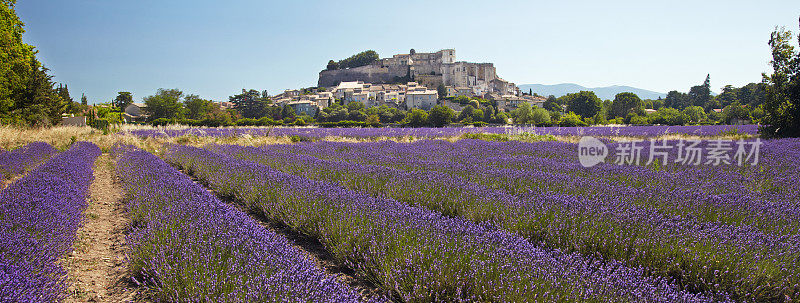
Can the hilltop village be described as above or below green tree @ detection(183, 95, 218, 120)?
above

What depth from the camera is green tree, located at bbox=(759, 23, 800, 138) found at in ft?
37.0

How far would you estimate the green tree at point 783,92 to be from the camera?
11.3 meters

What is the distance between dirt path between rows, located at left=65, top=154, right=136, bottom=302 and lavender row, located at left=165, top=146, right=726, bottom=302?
52.8 inches

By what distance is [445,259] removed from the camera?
7.39ft

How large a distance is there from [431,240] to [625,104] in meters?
73.7

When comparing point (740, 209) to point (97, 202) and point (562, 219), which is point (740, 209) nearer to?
point (562, 219)

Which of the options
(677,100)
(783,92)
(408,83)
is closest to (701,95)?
(677,100)

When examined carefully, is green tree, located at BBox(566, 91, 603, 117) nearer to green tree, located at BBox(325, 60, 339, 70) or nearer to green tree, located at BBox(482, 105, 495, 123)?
green tree, located at BBox(482, 105, 495, 123)

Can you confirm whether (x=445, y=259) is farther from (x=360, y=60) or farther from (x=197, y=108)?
(x=360, y=60)

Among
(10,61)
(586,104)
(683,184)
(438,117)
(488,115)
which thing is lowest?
(683,184)

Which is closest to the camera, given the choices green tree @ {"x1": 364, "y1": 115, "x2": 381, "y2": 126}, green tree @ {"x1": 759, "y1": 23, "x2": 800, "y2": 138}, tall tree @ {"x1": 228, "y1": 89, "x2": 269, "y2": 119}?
green tree @ {"x1": 759, "y1": 23, "x2": 800, "y2": 138}

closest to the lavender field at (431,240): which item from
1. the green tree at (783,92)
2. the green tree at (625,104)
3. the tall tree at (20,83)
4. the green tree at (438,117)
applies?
the green tree at (783,92)

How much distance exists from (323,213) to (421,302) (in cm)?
156

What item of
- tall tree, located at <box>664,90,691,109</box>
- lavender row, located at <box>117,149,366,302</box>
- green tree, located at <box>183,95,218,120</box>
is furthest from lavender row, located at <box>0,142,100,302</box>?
tall tree, located at <box>664,90,691,109</box>
